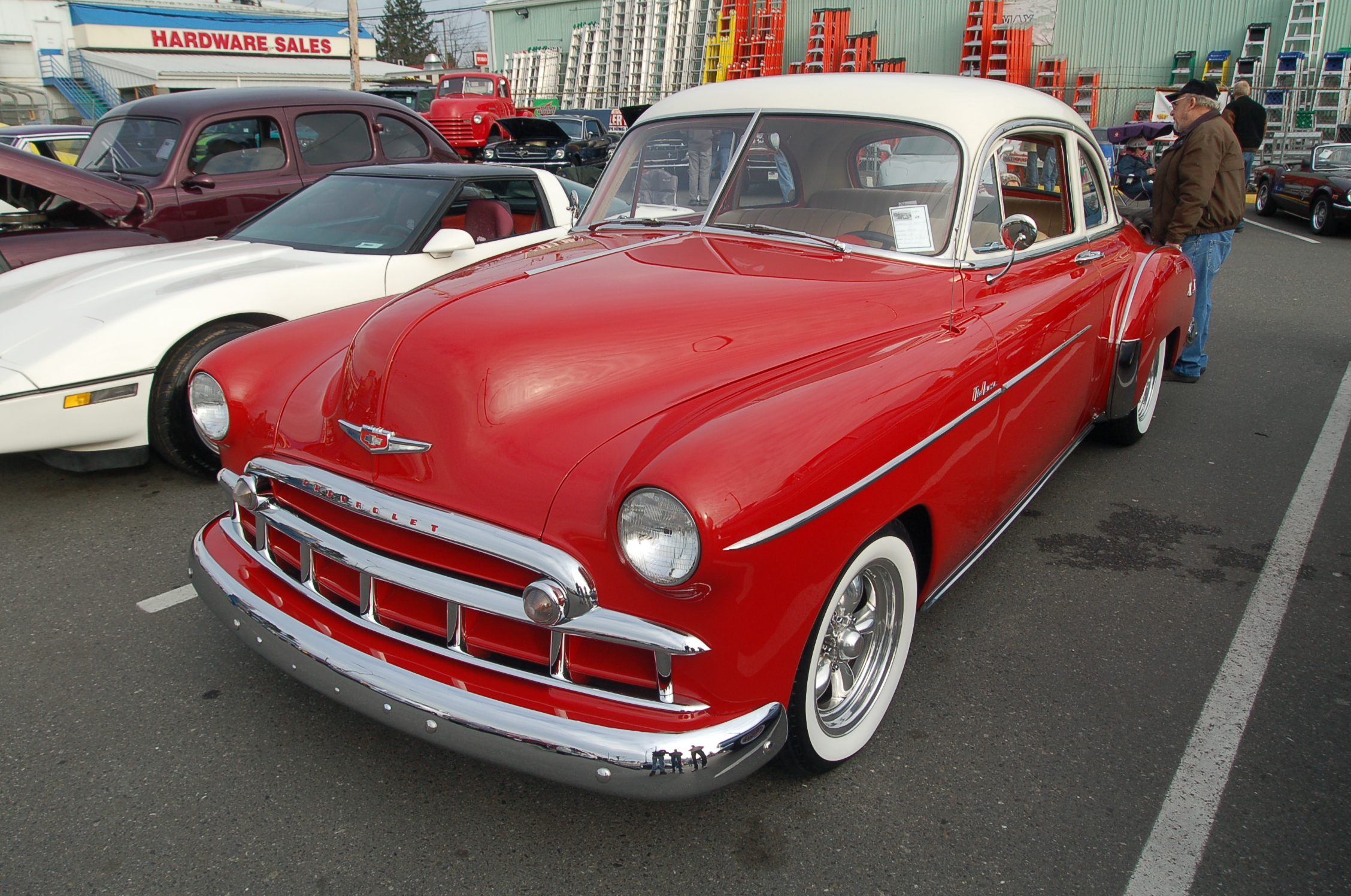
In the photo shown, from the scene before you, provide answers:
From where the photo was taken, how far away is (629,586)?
191cm

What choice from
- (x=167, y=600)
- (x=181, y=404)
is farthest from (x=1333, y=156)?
(x=167, y=600)

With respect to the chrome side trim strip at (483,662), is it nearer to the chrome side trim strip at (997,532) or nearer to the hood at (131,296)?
the chrome side trim strip at (997,532)

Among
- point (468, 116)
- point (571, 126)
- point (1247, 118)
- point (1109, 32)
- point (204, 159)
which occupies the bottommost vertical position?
point (204, 159)

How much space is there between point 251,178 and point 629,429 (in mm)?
5500

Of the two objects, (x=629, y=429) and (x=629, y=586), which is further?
(x=629, y=429)

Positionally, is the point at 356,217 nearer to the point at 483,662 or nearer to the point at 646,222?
the point at 646,222

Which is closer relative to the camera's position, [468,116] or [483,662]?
[483,662]

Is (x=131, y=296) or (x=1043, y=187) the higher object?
(x=1043, y=187)

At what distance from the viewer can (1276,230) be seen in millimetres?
13320

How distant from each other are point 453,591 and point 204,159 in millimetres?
5631

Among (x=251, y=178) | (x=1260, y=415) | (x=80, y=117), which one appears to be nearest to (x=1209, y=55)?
(x=1260, y=415)

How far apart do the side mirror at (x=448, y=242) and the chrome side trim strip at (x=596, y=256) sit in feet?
4.92

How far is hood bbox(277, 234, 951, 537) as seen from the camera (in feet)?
7.00

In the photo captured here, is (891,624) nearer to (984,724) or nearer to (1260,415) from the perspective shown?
(984,724)
